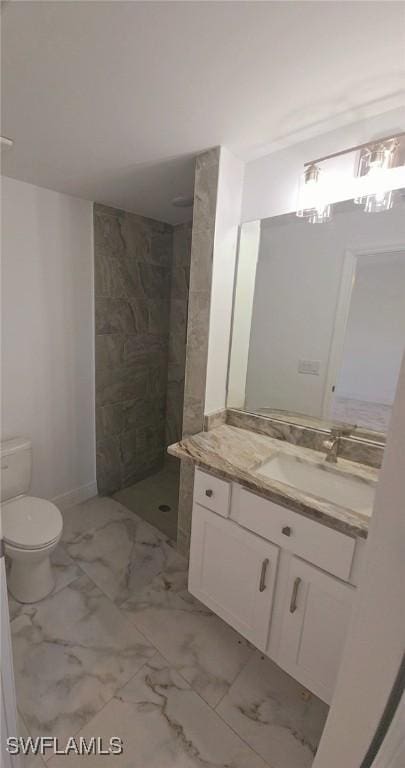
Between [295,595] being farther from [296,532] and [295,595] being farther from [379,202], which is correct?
[379,202]

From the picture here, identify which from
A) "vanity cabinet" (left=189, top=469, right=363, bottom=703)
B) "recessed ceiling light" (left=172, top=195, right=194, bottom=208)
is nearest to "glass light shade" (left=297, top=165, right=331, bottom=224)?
"recessed ceiling light" (left=172, top=195, right=194, bottom=208)

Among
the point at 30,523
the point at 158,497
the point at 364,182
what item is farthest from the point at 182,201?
the point at 158,497

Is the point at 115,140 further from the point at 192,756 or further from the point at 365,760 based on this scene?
the point at 192,756

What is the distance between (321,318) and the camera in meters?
1.51

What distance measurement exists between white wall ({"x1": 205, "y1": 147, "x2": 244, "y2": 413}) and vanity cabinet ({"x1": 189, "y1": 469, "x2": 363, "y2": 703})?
0.54 meters

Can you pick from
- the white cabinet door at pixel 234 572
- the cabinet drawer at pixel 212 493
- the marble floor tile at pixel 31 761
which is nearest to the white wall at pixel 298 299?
the cabinet drawer at pixel 212 493

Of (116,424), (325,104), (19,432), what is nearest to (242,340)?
(325,104)

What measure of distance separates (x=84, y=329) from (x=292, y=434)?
1693 mm

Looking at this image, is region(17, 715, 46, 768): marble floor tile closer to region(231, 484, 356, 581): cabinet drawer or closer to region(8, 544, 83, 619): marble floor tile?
region(8, 544, 83, 619): marble floor tile

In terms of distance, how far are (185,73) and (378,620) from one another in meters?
1.59

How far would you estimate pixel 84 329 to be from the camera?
2.31 m

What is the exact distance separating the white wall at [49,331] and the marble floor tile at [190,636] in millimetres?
1136

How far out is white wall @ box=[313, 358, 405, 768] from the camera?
1.77ft

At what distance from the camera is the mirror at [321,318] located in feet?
4.32
